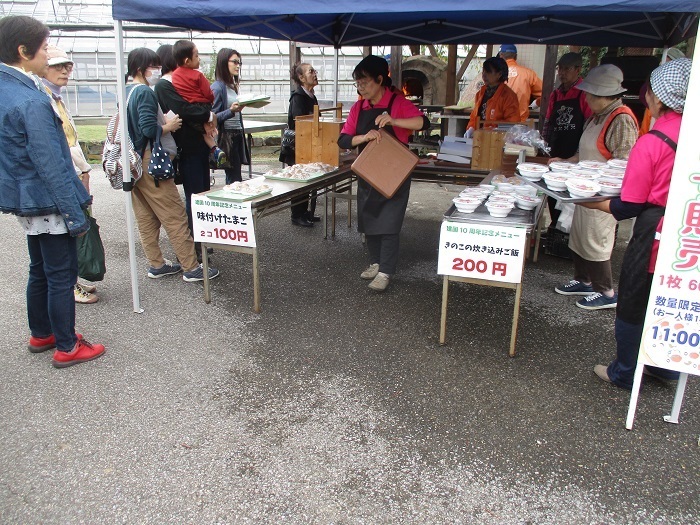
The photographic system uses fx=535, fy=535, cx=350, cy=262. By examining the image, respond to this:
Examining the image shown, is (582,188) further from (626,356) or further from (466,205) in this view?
(626,356)

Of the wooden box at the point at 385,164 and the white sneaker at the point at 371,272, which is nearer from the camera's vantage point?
the wooden box at the point at 385,164

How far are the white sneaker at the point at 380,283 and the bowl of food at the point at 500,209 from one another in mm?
1337

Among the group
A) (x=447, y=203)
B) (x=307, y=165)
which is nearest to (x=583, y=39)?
(x=447, y=203)

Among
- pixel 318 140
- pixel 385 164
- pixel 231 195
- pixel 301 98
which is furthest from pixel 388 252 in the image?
pixel 301 98

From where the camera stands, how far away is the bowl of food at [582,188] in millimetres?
3010

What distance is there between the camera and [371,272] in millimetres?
4922

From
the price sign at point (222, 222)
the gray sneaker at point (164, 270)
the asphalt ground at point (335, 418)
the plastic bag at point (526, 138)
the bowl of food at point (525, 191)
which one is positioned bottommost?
the asphalt ground at point (335, 418)

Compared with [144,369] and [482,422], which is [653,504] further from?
[144,369]

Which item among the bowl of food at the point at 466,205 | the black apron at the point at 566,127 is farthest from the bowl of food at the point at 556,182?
the black apron at the point at 566,127

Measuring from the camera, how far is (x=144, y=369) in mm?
3387

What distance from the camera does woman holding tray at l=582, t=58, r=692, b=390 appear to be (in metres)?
2.57

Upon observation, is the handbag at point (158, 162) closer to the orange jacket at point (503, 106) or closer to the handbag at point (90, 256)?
the handbag at point (90, 256)

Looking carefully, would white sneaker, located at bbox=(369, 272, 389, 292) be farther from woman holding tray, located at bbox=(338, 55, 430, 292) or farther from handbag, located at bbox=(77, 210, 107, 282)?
handbag, located at bbox=(77, 210, 107, 282)

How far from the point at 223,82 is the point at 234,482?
425 cm
